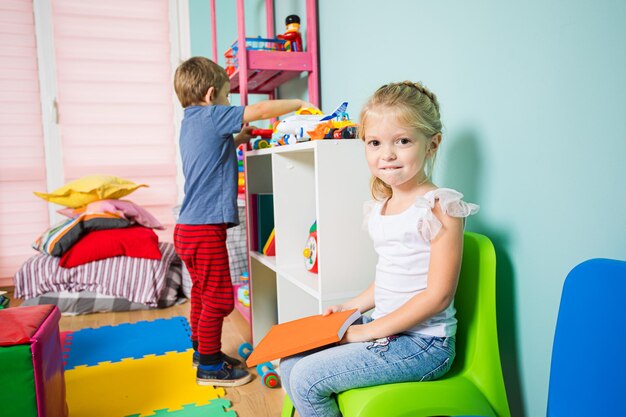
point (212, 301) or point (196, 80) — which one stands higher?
point (196, 80)

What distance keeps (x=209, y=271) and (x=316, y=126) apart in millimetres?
651

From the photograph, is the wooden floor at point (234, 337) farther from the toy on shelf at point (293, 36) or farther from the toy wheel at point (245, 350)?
the toy on shelf at point (293, 36)

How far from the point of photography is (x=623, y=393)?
636mm

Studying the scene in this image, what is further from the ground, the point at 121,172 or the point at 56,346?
the point at 121,172

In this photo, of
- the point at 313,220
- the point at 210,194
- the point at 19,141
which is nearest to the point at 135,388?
the point at 210,194

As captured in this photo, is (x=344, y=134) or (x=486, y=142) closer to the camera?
(x=486, y=142)

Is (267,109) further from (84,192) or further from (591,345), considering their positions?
(84,192)

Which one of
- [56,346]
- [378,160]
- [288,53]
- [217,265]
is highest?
[288,53]

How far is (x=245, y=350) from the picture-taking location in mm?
1917

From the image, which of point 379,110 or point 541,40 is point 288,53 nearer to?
point 379,110

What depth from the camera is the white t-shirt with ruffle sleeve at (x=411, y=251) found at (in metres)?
0.91

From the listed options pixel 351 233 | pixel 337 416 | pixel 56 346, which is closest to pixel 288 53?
pixel 351 233

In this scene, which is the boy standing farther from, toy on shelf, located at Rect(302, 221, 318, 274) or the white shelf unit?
toy on shelf, located at Rect(302, 221, 318, 274)

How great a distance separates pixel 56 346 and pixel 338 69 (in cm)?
128
